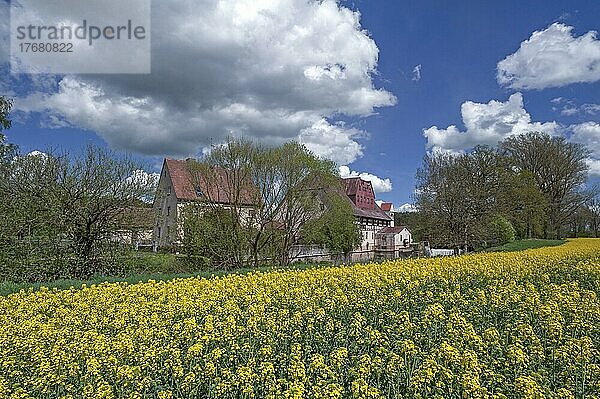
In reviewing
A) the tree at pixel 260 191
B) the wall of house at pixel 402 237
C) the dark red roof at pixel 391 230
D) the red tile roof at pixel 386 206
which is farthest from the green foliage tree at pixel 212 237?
the red tile roof at pixel 386 206

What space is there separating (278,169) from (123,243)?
693 centimetres

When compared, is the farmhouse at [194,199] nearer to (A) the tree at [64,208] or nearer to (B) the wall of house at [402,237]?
(A) the tree at [64,208]

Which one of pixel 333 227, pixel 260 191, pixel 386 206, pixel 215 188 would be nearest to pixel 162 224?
pixel 215 188

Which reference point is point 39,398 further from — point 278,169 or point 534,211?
point 534,211

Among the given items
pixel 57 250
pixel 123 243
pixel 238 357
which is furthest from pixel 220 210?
pixel 238 357

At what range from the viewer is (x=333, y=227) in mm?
22625

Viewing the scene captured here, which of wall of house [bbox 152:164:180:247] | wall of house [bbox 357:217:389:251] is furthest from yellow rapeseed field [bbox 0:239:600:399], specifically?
wall of house [bbox 357:217:389:251]

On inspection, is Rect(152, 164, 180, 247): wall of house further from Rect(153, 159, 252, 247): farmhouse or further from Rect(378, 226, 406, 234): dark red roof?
Rect(378, 226, 406, 234): dark red roof

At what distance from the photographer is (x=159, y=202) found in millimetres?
18391

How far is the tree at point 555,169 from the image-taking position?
1645 inches

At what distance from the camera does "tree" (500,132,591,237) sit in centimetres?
4178

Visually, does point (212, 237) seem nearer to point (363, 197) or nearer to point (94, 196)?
point (94, 196)

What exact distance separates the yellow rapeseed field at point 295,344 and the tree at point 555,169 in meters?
38.1

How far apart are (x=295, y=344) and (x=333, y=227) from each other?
1801 centimetres
